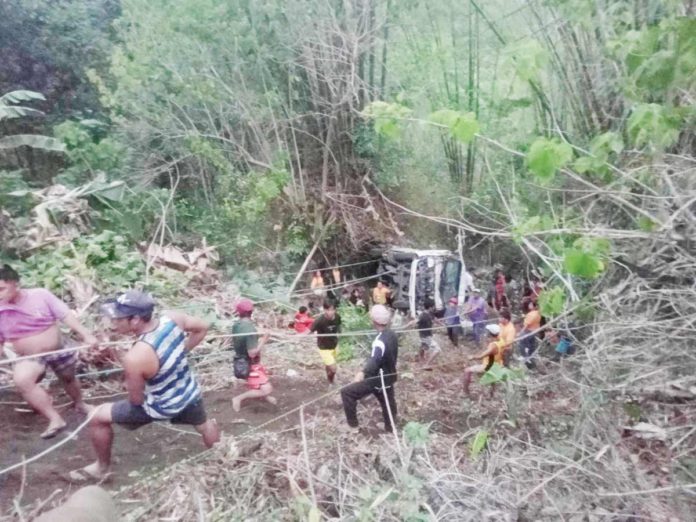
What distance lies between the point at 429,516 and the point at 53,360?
9.19ft

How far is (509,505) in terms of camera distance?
11.1ft

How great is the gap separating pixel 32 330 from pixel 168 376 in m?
1.23

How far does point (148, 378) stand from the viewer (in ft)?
11.6

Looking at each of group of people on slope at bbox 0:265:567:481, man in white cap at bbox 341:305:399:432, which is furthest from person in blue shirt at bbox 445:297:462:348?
man in white cap at bbox 341:305:399:432

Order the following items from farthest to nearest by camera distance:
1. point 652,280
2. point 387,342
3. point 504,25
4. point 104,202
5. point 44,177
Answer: point 44,177, point 504,25, point 104,202, point 387,342, point 652,280

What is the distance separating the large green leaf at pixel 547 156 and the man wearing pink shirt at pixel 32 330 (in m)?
2.87

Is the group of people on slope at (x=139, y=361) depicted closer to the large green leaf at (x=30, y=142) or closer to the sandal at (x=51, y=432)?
the sandal at (x=51, y=432)

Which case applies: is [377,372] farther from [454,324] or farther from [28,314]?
[454,324]

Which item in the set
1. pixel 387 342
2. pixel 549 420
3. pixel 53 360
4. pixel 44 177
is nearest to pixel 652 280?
pixel 549 420

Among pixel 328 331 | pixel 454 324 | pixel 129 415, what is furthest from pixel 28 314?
pixel 454 324

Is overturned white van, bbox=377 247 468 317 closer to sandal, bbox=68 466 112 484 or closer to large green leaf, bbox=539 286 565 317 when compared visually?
large green leaf, bbox=539 286 565 317

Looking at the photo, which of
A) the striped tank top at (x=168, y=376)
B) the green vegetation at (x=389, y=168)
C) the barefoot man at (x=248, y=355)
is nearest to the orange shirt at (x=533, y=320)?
the green vegetation at (x=389, y=168)

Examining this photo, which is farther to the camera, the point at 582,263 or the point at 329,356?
the point at 329,356

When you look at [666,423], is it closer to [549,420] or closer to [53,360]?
[549,420]
